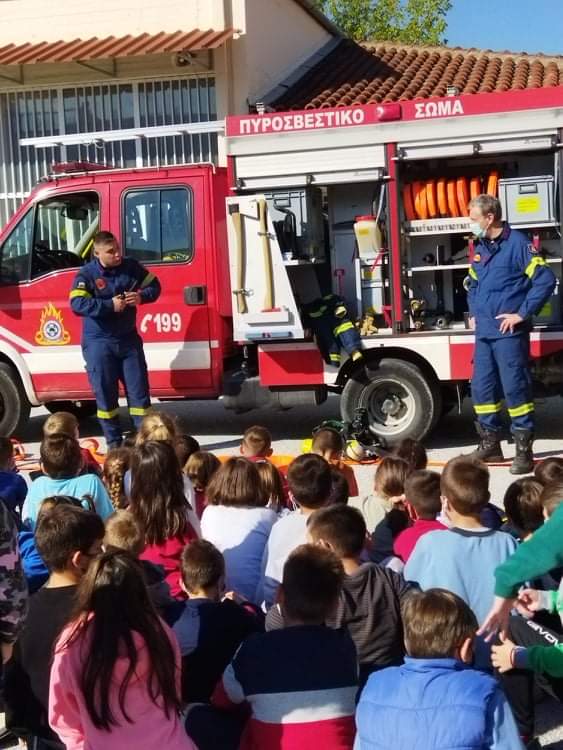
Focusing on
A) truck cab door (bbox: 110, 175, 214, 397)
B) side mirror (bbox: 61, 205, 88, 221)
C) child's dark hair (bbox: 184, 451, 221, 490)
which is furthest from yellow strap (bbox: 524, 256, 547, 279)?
side mirror (bbox: 61, 205, 88, 221)

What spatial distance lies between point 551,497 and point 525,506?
38cm

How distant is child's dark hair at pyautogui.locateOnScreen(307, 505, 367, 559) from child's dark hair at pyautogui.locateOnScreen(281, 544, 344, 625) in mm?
Result: 483

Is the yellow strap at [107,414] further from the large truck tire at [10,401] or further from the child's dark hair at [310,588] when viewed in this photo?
the child's dark hair at [310,588]

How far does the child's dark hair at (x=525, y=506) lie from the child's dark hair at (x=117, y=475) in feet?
6.62

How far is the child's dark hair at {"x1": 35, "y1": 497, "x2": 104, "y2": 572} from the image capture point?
360 centimetres

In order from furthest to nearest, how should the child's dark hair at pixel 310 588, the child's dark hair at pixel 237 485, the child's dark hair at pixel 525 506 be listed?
1. the child's dark hair at pixel 237 485
2. the child's dark hair at pixel 525 506
3. the child's dark hair at pixel 310 588

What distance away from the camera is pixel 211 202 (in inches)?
367

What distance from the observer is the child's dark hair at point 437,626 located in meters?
2.96

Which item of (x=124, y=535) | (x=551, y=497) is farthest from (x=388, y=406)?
(x=124, y=535)

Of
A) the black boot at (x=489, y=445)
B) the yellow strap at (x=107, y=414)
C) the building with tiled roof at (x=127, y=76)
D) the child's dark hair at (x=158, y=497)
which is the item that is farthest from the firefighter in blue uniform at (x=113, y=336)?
the building with tiled roof at (x=127, y=76)

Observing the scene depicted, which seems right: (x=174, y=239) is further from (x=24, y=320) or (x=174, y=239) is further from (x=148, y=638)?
(x=148, y=638)

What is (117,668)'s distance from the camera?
3021 millimetres

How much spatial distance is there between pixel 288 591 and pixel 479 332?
217 inches

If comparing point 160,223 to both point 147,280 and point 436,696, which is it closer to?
point 147,280
